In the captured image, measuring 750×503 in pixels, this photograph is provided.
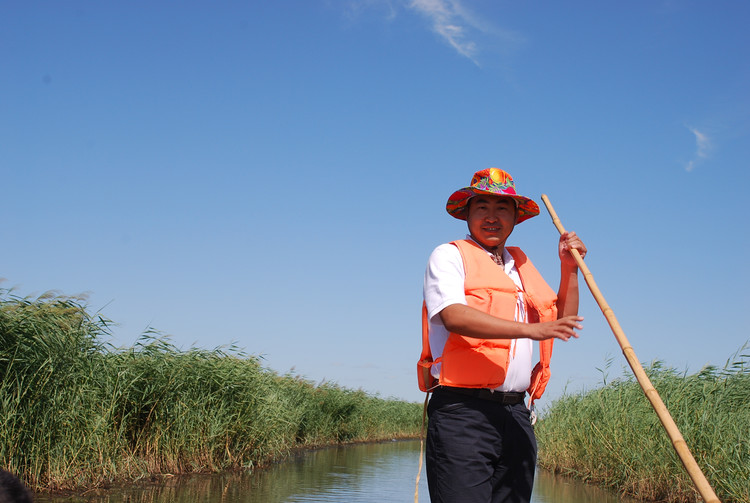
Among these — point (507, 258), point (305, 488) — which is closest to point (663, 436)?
point (305, 488)

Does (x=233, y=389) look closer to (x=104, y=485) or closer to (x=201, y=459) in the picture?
(x=201, y=459)

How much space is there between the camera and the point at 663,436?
27.7 ft

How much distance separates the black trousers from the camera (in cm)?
254

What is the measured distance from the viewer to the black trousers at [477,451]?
2543 mm

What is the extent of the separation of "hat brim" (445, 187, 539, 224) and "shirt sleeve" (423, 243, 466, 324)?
0.92 feet

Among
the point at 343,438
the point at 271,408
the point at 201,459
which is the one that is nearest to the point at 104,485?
the point at 201,459

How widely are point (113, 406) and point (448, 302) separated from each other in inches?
263

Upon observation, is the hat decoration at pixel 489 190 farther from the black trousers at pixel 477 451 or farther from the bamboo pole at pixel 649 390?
the black trousers at pixel 477 451

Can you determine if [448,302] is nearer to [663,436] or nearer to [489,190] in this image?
[489,190]

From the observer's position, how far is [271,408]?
11484 mm

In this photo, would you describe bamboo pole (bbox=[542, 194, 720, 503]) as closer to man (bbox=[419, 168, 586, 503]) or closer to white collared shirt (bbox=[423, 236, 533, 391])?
man (bbox=[419, 168, 586, 503])

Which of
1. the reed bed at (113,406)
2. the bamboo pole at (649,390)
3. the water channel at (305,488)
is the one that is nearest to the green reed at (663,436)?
the water channel at (305,488)

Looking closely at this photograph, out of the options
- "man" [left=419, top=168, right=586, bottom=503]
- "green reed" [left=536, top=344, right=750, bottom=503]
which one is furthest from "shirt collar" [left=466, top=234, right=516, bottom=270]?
"green reed" [left=536, top=344, right=750, bottom=503]

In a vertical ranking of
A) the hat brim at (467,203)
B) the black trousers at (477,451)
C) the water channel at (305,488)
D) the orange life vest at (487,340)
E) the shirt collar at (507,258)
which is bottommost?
the water channel at (305,488)
